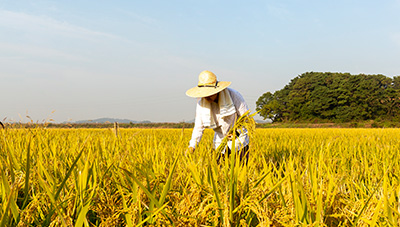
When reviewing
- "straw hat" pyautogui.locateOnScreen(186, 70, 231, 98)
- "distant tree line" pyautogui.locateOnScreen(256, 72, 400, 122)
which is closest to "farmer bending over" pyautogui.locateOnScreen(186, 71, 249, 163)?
"straw hat" pyautogui.locateOnScreen(186, 70, 231, 98)

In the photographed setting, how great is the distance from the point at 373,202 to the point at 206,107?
6.78 feet

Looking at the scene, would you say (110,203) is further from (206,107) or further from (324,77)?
(324,77)

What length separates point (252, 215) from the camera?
1374 millimetres

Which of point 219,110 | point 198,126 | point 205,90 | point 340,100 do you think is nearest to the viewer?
point 205,90

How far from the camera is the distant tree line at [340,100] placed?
42.2 metres

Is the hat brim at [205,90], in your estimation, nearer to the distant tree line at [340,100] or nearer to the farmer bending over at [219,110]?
the farmer bending over at [219,110]

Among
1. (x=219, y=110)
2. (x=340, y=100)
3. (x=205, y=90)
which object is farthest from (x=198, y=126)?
(x=340, y=100)

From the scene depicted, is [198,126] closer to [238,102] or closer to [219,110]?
[219,110]

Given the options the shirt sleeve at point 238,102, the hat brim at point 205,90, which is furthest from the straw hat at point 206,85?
the shirt sleeve at point 238,102

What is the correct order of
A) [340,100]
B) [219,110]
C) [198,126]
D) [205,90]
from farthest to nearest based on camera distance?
1. [340,100]
2. [219,110]
3. [198,126]
4. [205,90]

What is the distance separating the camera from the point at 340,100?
4400 centimetres

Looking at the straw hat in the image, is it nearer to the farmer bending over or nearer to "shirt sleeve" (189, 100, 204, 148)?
the farmer bending over

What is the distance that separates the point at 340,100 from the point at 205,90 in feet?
152

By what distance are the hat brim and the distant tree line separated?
39.0 meters
